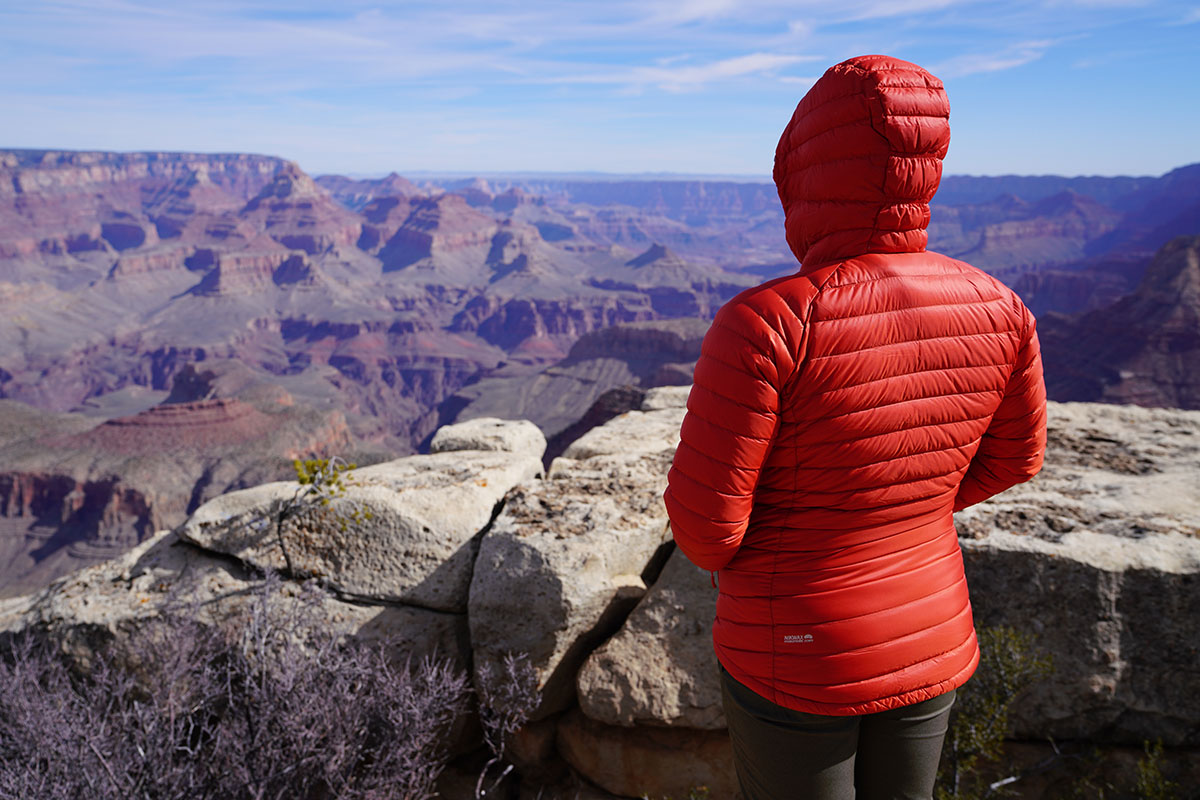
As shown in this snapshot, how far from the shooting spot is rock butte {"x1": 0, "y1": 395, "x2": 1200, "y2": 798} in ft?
9.54

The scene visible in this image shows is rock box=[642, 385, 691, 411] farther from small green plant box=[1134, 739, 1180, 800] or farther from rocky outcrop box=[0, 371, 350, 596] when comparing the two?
rocky outcrop box=[0, 371, 350, 596]

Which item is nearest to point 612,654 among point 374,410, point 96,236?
point 374,410

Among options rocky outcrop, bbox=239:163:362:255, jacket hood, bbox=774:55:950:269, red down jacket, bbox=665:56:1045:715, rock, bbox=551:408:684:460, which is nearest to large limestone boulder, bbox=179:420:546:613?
rock, bbox=551:408:684:460

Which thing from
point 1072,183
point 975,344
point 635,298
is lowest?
point 635,298

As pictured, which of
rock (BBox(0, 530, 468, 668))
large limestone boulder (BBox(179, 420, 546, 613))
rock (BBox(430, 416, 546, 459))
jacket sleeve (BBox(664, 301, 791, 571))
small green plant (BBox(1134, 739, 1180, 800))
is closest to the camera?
jacket sleeve (BBox(664, 301, 791, 571))

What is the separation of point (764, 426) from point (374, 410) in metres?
107

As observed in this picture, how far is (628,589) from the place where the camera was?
136 inches

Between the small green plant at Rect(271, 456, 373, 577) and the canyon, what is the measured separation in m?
13.6

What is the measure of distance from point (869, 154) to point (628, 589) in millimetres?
2517

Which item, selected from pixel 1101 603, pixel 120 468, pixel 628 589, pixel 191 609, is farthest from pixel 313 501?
pixel 120 468

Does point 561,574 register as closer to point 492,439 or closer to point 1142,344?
point 492,439

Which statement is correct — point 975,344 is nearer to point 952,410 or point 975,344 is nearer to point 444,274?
point 952,410

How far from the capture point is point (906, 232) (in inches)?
62.2

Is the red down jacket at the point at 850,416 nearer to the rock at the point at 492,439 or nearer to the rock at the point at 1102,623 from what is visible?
the rock at the point at 1102,623
